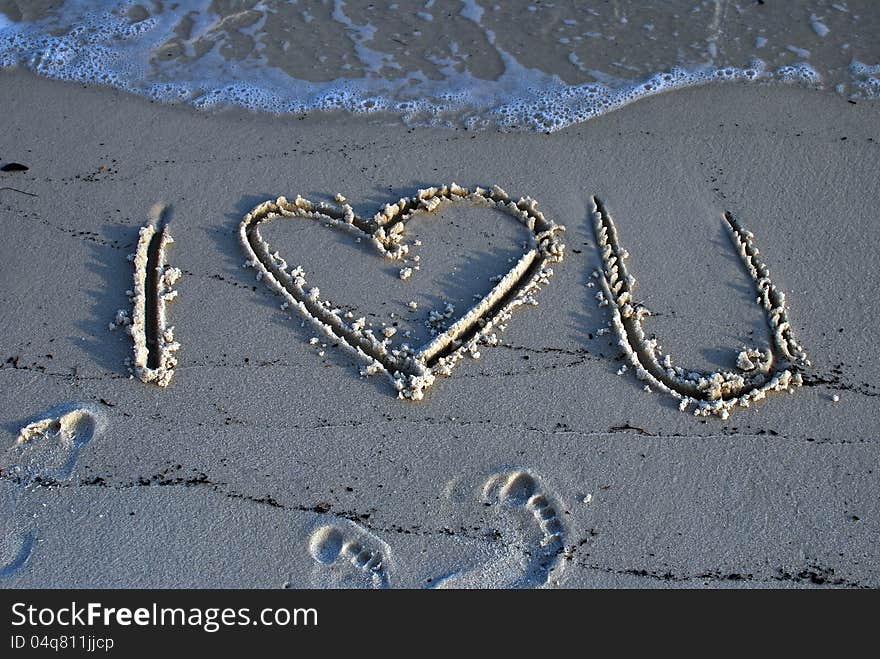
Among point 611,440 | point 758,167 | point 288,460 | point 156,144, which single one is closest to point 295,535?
point 288,460

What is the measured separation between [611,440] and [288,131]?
2.62 meters

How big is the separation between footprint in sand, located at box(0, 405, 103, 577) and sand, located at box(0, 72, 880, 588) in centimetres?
1

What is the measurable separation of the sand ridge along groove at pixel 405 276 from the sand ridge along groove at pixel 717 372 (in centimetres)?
35

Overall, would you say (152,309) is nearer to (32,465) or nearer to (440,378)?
(32,465)

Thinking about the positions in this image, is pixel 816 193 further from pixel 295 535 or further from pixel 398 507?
pixel 295 535

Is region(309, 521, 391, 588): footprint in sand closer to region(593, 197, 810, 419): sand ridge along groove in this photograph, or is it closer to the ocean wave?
region(593, 197, 810, 419): sand ridge along groove

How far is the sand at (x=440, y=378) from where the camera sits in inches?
121

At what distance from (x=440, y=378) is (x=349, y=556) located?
884 millimetres

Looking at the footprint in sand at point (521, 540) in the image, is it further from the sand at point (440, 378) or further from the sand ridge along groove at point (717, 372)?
the sand ridge along groove at point (717, 372)

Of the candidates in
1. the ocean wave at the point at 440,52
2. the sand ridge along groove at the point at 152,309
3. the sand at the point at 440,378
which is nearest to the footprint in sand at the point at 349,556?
the sand at the point at 440,378

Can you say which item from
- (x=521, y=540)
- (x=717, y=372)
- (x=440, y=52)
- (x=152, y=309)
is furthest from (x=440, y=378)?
(x=440, y=52)

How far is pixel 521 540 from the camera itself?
3068 millimetres

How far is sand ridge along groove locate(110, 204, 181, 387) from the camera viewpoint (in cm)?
356

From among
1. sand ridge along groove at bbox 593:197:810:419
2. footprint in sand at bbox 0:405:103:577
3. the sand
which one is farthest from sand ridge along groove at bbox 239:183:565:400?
footprint in sand at bbox 0:405:103:577
